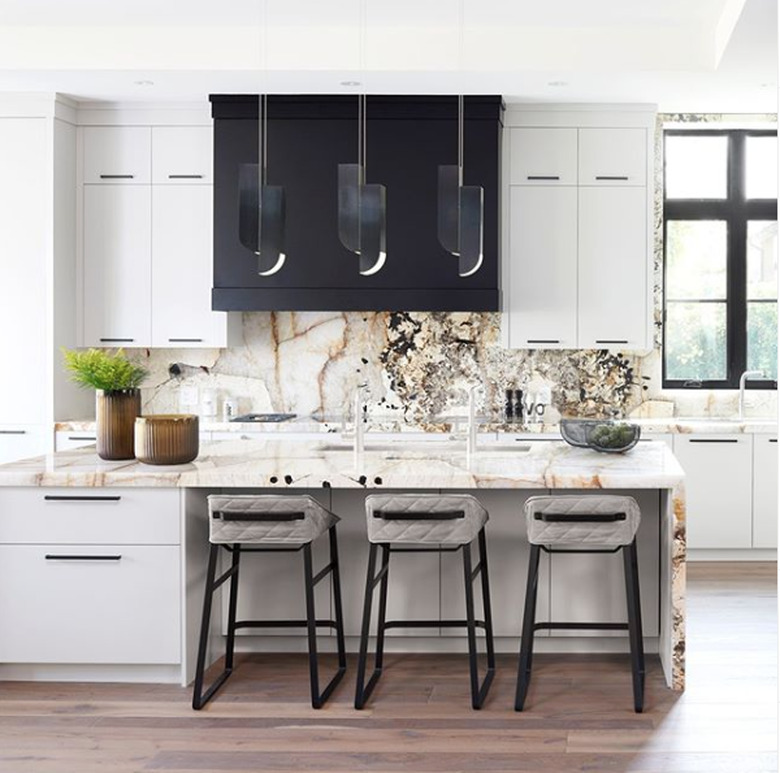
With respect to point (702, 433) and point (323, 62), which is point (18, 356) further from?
point (702, 433)

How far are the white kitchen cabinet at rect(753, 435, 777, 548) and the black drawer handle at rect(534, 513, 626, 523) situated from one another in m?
2.77

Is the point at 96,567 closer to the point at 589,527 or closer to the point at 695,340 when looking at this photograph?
the point at 589,527

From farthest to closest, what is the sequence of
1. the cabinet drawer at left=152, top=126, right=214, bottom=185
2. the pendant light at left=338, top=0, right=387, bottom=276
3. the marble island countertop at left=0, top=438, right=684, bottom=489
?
1. the cabinet drawer at left=152, top=126, right=214, bottom=185
2. the pendant light at left=338, top=0, right=387, bottom=276
3. the marble island countertop at left=0, top=438, right=684, bottom=489

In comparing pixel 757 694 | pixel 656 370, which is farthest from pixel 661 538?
pixel 656 370

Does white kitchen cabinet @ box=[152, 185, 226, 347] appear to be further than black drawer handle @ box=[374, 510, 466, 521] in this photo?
Yes

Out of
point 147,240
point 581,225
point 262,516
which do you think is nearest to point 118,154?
point 147,240

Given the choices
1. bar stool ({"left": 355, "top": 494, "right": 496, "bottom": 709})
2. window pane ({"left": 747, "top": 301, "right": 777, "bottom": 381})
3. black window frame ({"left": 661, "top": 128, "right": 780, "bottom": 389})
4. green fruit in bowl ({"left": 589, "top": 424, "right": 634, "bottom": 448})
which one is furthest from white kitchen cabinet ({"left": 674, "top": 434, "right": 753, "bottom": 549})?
bar stool ({"left": 355, "top": 494, "right": 496, "bottom": 709})

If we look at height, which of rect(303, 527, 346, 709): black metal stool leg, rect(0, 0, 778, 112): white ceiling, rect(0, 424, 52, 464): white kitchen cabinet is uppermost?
rect(0, 0, 778, 112): white ceiling

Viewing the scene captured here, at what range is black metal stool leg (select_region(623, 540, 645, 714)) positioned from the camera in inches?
147

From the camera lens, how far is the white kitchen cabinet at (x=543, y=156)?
6371 mm

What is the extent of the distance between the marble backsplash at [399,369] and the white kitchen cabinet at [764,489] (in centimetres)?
62

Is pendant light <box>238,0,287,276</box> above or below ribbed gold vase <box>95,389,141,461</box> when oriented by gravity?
above

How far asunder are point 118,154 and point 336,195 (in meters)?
1.34

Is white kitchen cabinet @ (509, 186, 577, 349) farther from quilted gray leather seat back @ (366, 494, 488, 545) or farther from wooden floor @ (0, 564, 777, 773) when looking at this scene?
quilted gray leather seat back @ (366, 494, 488, 545)
